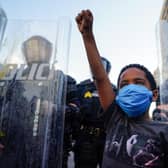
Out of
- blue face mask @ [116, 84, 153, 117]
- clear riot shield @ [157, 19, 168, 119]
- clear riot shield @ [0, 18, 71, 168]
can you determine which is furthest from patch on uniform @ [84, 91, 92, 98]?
blue face mask @ [116, 84, 153, 117]

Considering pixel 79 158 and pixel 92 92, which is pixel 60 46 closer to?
pixel 92 92

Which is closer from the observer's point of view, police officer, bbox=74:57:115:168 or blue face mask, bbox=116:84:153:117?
blue face mask, bbox=116:84:153:117

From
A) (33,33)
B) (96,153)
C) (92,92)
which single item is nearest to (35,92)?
(33,33)

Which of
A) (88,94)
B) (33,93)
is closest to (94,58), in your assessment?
(33,93)

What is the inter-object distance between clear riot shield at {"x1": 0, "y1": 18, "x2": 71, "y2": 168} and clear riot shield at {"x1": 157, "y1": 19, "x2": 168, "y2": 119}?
105cm

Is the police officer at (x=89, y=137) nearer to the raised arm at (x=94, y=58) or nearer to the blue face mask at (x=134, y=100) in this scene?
the raised arm at (x=94, y=58)

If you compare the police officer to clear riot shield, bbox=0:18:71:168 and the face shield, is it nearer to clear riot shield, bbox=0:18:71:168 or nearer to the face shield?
clear riot shield, bbox=0:18:71:168

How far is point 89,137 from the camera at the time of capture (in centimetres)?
222

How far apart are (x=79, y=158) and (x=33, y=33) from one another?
1.25m

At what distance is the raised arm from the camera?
131 centimetres

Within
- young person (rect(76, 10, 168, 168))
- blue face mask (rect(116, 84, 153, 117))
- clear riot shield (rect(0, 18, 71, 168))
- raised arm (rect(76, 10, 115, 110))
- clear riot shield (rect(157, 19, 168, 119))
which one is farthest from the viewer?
clear riot shield (rect(157, 19, 168, 119))

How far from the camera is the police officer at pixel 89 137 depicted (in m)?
2.17

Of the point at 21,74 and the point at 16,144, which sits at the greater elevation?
the point at 21,74

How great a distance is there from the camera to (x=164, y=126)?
1.07 meters
